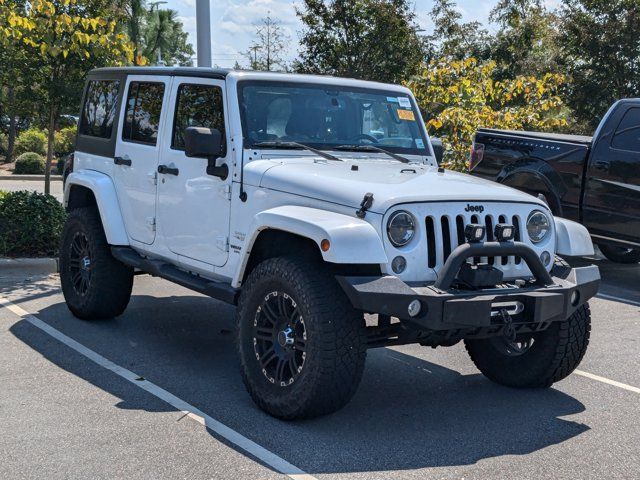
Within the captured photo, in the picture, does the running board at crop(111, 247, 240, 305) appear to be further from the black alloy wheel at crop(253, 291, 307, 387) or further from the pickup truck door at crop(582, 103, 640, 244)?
the pickup truck door at crop(582, 103, 640, 244)

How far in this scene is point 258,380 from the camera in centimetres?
515

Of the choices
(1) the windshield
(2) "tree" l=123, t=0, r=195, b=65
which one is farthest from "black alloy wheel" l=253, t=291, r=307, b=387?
(2) "tree" l=123, t=0, r=195, b=65

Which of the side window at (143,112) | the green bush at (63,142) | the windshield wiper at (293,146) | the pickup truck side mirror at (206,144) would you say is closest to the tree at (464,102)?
the side window at (143,112)

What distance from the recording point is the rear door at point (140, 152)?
21.9ft

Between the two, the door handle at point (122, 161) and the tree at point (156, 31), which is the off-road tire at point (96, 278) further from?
the tree at point (156, 31)

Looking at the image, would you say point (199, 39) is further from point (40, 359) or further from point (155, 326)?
point (40, 359)

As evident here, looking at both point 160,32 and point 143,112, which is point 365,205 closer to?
point 143,112

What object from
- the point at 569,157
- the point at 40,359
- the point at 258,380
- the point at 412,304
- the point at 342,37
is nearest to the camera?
the point at 412,304

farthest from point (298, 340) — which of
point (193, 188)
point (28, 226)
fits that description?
point (28, 226)

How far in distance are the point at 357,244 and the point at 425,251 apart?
1.51ft

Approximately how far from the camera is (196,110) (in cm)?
634

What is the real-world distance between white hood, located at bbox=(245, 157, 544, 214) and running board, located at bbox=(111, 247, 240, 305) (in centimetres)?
74

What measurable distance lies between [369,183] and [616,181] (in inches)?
216

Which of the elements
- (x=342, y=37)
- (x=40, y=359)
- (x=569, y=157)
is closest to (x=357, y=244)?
(x=40, y=359)
